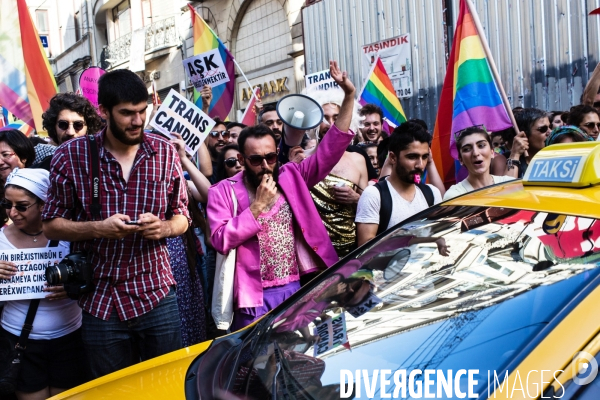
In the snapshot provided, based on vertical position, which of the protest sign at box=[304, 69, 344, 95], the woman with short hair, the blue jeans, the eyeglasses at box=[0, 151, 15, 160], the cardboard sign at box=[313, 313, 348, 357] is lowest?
the blue jeans

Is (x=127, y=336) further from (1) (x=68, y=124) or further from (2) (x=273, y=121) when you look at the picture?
(2) (x=273, y=121)

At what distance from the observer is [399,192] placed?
11.5ft

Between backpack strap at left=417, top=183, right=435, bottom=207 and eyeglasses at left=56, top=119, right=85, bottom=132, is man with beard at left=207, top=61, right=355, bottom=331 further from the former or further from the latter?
eyeglasses at left=56, top=119, right=85, bottom=132

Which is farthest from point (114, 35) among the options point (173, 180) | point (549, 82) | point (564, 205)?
point (564, 205)

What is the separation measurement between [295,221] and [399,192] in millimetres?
642

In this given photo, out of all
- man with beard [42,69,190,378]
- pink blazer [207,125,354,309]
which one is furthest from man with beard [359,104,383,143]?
man with beard [42,69,190,378]

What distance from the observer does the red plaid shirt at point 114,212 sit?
2783 millimetres

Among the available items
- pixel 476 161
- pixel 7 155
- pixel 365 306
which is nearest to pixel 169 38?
pixel 7 155

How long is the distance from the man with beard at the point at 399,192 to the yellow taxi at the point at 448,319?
1091 millimetres

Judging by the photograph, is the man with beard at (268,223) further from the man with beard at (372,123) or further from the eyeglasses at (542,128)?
the eyeglasses at (542,128)

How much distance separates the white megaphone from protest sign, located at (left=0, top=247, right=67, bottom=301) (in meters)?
1.68

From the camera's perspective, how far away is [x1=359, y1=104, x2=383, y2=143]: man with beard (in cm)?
549

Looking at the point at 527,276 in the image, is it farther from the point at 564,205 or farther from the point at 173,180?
the point at 173,180

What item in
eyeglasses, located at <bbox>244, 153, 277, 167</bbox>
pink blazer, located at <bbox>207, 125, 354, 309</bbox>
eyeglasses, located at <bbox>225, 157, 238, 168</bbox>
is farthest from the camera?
eyeglasses, located at <bbox>225, 157, 238, 168</bbox>
